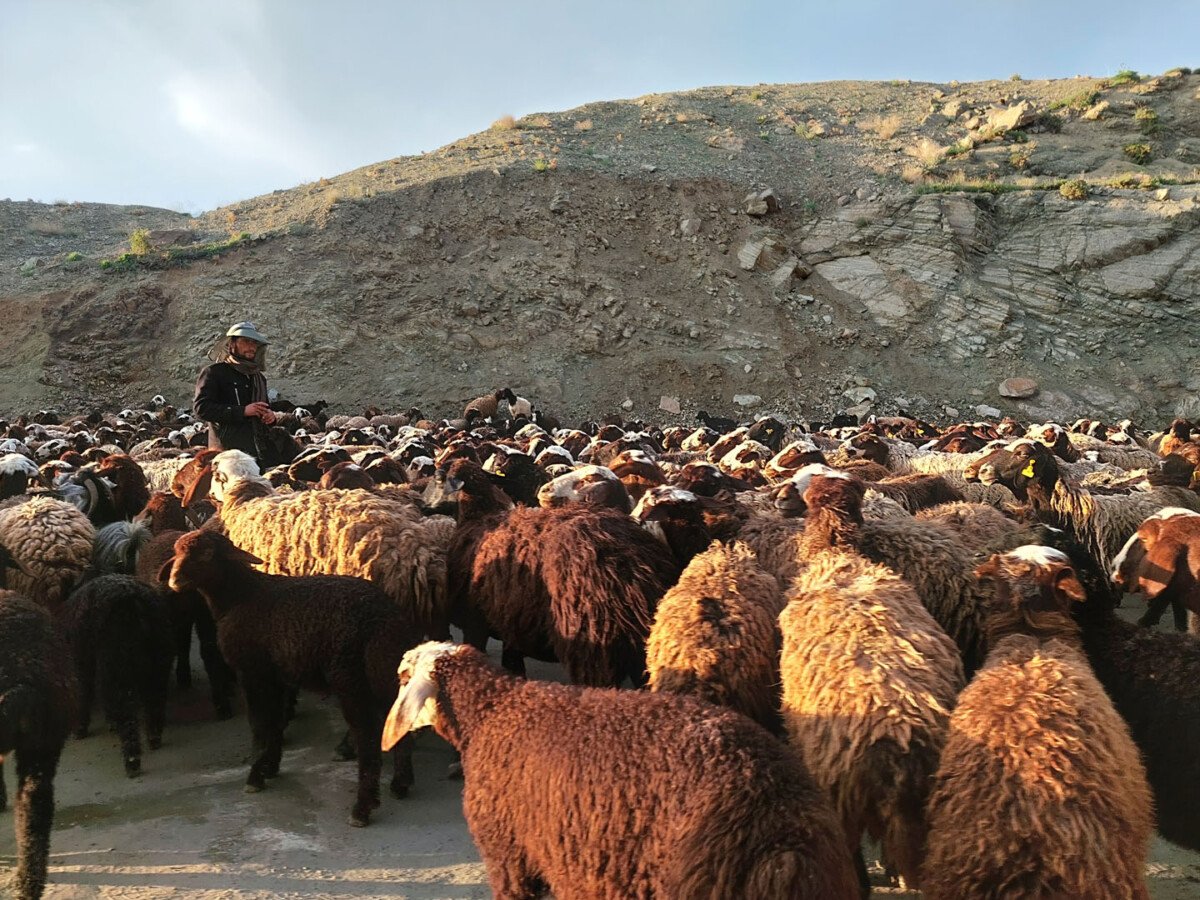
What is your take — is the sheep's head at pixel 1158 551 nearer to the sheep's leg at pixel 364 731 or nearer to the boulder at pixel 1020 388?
the sheep's leg at pixel 364 731

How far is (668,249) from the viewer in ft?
110

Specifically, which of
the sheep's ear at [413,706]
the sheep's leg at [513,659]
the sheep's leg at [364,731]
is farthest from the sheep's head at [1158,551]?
the sheep's leg at [364,731]

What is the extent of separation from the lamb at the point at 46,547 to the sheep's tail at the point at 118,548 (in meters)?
0.15

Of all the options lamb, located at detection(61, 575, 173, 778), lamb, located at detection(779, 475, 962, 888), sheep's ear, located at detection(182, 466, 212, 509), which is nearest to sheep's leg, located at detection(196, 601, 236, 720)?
lamb, located at detection(61, 575, 173, 778)

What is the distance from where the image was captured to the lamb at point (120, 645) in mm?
5059

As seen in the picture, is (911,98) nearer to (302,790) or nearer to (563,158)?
(563,158)

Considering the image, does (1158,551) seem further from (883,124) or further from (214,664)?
(883,124)

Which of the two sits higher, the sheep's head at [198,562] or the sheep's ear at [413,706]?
the sheep's head at [198,562]

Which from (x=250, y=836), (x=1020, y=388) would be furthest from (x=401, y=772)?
(x=1020, y=388)

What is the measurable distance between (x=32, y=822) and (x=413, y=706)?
75.9 inches

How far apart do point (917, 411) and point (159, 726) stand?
89.5 feet

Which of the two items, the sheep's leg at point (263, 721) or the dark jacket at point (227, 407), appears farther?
the dark jacket at point (227, 407)

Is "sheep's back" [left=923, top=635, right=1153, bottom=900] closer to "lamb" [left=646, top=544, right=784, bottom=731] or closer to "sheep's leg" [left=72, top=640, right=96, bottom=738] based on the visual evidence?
"lamb" [left=646, top=544, right=784, bottom=731]

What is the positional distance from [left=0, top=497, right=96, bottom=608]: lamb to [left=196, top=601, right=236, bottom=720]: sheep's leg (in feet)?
3.37
